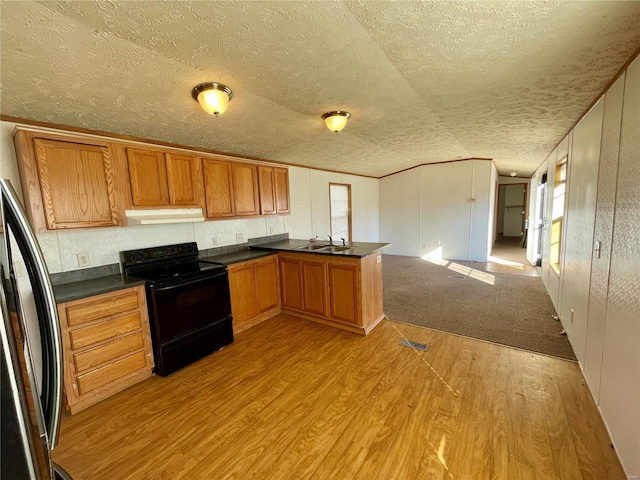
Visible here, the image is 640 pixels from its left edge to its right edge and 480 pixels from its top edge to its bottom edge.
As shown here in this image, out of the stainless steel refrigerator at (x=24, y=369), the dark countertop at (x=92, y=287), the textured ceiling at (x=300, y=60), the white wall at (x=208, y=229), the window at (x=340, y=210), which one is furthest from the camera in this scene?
the window at (x=340, y=210)

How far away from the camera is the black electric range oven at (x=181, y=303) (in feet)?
7.77

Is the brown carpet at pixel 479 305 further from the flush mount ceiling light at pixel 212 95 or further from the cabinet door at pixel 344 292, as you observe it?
the flush mount ceiling light at pixel 212 95

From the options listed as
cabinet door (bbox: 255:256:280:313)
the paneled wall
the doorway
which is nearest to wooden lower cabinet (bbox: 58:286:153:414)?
cabinet door (bbox: 255:256:280:313)

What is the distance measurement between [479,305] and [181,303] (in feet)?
12.0

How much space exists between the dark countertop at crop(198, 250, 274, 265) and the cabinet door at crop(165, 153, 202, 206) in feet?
2.20

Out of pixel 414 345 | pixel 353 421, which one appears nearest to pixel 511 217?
pixel 414 345

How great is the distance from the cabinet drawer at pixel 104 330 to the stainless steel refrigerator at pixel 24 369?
153 centimetres

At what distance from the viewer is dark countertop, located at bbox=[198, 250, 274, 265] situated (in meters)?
3.08

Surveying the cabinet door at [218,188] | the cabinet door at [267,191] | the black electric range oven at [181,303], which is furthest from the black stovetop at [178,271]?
the cabinet door at [267,191]

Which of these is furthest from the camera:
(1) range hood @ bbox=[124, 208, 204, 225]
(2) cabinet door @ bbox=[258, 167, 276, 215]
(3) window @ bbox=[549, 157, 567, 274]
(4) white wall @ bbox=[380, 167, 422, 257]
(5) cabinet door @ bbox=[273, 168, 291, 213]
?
(4) white wall @ bbox=[380, 167, 422, 257]

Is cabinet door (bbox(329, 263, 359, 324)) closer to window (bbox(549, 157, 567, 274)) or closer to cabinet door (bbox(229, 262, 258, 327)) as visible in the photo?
cabinet door (bbox(229, 262, 258, 327))

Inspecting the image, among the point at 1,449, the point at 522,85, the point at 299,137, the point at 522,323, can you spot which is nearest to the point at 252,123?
the point at 299,137

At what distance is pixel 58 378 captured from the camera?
30.1 inches

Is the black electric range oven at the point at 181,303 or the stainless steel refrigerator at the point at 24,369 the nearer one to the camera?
the stainless steel refrigerator at the point at 24,369
